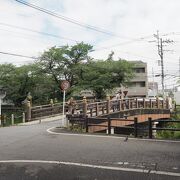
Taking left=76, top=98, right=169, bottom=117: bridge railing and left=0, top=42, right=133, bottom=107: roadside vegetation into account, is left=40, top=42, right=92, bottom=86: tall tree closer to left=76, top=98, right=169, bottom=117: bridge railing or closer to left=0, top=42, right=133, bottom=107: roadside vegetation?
left=0, top=42, right=133, bottom=107: roadside vegetation

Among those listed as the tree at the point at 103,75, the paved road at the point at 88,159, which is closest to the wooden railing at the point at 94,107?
the tree at the point at 103,75

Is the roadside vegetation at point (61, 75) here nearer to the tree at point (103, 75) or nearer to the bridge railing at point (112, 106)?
the tree at point (103, 75)

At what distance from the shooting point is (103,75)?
47.9m

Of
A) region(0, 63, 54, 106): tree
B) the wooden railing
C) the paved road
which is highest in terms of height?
region(0, 63, 54, 106): tree

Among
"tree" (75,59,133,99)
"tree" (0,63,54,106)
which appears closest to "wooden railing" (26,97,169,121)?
"tree" (75,59,133,99)

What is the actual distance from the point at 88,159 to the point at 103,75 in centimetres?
3629

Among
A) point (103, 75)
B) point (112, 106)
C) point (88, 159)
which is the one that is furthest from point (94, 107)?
point (103, 75)

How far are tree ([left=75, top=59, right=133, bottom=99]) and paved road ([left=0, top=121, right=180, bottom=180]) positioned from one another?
31.3m

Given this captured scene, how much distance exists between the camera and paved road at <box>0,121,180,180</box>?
32.9ft

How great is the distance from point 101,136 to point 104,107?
497 inches

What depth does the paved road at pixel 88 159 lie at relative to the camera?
10.0 m

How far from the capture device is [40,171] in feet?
34.2

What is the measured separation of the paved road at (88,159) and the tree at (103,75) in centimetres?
3128

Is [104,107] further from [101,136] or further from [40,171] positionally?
[40,171]
